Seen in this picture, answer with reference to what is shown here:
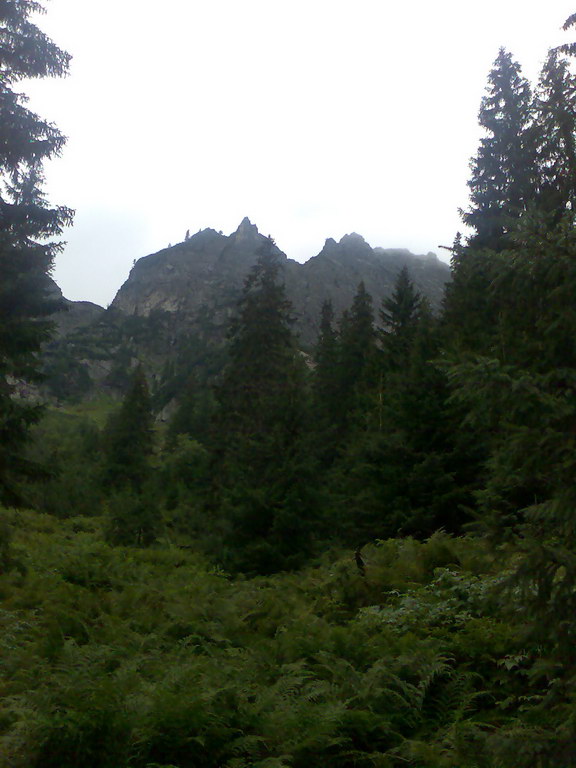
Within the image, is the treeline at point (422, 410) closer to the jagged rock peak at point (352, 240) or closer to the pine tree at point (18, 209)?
the pine tree at point (18, 209)

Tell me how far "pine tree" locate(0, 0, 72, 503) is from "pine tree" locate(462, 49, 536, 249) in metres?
16.0

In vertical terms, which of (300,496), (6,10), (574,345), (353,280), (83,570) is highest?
(353,280)

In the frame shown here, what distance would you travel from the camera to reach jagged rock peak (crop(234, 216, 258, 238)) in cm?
16245

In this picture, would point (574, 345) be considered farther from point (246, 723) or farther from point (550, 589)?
point (246, 723)

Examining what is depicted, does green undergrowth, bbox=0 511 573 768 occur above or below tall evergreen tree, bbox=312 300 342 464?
below

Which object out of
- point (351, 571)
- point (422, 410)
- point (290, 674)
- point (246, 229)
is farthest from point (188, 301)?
point (290, 674)

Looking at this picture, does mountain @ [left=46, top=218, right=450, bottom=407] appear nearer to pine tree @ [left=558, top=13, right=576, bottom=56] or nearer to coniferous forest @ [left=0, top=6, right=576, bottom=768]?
coniferous forest @ [left=0, top=6, right=576, bottom=768]

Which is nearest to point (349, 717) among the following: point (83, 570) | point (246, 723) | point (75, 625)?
point (246, 723)

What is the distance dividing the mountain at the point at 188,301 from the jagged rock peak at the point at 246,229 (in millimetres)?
279

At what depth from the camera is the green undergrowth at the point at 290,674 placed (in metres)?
5.60

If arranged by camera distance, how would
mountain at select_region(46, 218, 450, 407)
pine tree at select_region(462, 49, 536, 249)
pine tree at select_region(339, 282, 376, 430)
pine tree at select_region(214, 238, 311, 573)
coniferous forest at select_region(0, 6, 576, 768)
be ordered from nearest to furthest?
coniferous forest at select_region(0, 6, 576, 768), pine tree at select_region(214, 238, 311, 573), pine tree at select_region(462, 49, 536, 249), pine tree at select_region(339, 282, 376, 430), mountain at select_region(46, 218, 450, 407)

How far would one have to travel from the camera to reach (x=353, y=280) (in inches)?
5433

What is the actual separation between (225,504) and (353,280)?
409ft

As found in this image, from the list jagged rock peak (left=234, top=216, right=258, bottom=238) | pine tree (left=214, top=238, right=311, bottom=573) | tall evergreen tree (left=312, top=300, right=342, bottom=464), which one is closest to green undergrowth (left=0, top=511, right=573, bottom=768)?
pine tree (left=214, top=238, right=311, bottom=573)
